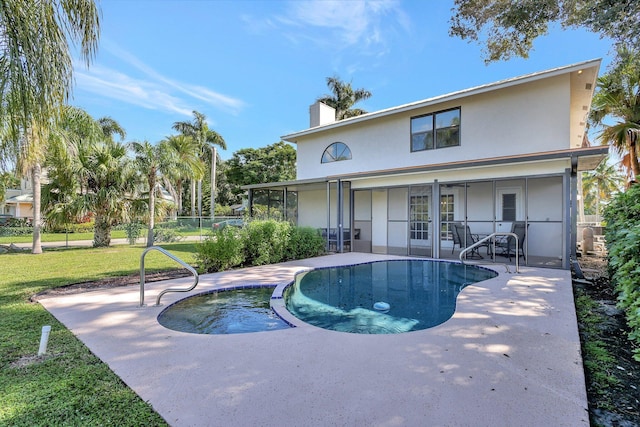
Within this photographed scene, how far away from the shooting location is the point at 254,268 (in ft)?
30.6

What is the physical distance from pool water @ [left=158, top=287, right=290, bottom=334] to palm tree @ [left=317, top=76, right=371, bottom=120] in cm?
2616

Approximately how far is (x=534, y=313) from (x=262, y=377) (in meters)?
4.23

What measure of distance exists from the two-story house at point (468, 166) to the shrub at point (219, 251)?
536cm

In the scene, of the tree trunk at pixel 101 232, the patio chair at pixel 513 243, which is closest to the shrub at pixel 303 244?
the patio chair at pixel 513 243

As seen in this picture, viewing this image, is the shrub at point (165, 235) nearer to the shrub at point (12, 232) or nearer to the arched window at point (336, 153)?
the shrub at point (12, 232)

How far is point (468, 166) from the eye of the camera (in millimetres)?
10086

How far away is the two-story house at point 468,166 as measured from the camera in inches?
388

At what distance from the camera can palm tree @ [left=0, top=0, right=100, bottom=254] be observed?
3.16 metres

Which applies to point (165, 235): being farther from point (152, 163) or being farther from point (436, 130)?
point (436, 130)

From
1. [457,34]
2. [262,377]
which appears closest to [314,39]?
[457,34]

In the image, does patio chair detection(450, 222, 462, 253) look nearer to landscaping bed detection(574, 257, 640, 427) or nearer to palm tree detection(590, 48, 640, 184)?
landscaping bed detection(574, 257, 640, 427)

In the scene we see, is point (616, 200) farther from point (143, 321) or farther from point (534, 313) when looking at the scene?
point (143, 321)

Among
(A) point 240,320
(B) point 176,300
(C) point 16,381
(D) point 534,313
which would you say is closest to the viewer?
(C) point 16,381

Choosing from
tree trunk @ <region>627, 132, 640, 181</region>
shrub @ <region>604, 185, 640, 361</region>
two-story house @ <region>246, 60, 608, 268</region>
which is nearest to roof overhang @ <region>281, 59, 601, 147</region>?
two-story house @ <region>246, 60, 608, 268</region>
